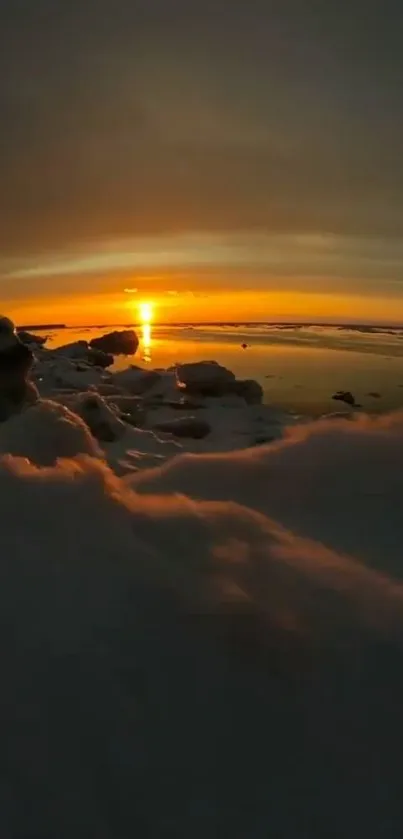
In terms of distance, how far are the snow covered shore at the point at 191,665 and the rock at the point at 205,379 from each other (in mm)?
13011

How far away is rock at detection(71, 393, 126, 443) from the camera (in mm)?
7352

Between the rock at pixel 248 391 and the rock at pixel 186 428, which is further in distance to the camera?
the rock at pixel 248 391

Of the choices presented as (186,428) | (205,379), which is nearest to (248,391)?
(205,379)

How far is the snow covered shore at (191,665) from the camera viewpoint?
3.58ft

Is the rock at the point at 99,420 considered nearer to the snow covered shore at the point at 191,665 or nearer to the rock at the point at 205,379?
the snow covered shore at the point at 191,665

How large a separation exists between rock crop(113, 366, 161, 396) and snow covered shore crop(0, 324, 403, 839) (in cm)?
1287

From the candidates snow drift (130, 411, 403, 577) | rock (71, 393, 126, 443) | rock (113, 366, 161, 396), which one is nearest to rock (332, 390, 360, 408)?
rock (113, 366, 161, 396)

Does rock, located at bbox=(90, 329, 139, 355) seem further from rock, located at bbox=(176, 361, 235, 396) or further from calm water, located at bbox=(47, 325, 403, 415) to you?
rock, located at bbox=(176, 361, 235, 396)

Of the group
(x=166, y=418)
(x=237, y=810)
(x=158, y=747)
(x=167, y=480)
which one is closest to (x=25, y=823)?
(x=158, y=747)

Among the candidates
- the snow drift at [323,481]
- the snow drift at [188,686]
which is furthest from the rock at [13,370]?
the snow drift at [188,686]

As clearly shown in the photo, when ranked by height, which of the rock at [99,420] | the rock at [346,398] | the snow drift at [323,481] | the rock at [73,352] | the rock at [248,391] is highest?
the snow drift at [323,481]

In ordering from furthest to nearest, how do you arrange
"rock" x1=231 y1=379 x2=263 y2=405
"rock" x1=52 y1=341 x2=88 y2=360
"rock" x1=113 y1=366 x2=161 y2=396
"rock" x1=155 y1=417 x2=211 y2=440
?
1. "rock" x1=52 y1=341 x2=88 y2=360
2. "rock" x1=113 y1=366 x2=161 y2=396
3. "rock" x1=231 y1=379 x2=263 y2=405
4. "rock" x1=155 y1=417 x2=211 y2=440

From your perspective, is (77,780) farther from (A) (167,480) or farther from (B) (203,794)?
(A) (167,480)

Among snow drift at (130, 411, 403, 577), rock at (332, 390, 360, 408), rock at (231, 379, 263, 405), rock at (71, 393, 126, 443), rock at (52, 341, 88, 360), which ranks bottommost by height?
rock at (332, 390, 360, 408)
